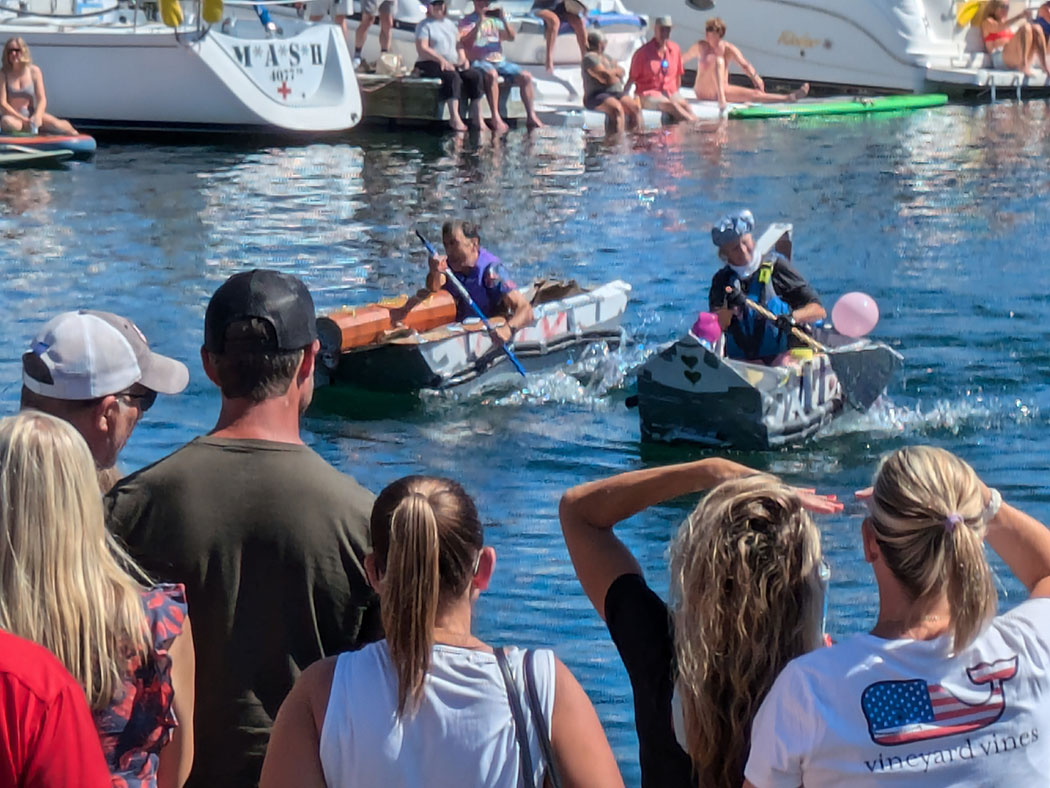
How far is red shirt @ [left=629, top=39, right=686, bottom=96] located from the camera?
24.3m

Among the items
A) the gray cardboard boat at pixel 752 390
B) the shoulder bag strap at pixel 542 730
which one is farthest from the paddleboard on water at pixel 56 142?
the shoulder bag strap at pixel 542 730

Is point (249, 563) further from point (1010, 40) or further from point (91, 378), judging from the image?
point (1010, 40)

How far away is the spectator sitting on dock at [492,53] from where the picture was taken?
901 inches

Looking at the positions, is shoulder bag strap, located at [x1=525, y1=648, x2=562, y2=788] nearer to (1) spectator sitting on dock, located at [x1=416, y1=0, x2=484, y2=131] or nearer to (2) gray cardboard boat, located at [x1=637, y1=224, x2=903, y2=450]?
(2) gray cardboard boat, located at [x1=637, y1=224, x2=903, y2=450]

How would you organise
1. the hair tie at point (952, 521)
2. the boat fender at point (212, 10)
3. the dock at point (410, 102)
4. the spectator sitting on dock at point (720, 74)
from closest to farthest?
the hair tie at point (952, 521), the boat fender at point (212, 10), the dock at point (410, 102), the spectator sitting on dock at point (720, 74)

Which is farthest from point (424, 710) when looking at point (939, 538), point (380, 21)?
point (380, 21)

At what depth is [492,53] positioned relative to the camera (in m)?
23.0

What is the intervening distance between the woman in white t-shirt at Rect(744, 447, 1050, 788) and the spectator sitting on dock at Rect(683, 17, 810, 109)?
895 inches

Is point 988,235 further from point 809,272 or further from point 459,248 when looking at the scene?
point 459,248

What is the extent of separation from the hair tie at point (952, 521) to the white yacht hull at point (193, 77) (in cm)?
1898

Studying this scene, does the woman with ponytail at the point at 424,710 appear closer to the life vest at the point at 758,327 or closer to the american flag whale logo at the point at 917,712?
the american flag whale logo at the point at 917,712

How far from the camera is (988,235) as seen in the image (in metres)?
16.3

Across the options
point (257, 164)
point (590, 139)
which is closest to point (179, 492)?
point (257, 164)

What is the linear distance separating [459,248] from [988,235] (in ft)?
24.9
